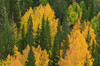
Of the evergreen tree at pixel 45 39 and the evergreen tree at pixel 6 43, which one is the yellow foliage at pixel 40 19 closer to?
the evergreen tree at pixel 45 39

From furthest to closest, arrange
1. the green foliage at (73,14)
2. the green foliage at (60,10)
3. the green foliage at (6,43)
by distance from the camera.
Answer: the green foliage at (60,10) → the green foliage at (73,14) → the green foliage at (6,43)

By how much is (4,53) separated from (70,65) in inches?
531

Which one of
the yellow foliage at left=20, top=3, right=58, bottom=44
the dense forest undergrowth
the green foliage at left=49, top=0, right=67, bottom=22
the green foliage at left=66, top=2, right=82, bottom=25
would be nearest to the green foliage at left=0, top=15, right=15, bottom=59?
the dense forest undergrowth

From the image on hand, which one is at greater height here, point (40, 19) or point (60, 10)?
point (60, 10)

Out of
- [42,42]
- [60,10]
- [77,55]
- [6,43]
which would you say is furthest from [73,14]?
[6,43]

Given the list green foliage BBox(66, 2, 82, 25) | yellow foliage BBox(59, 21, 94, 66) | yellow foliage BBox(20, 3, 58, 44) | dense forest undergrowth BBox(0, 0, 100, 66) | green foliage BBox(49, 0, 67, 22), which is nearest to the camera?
yellow foliage BBox(59, 21, 94, 66)

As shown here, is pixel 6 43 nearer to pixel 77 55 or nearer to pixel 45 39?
pixel 45 39

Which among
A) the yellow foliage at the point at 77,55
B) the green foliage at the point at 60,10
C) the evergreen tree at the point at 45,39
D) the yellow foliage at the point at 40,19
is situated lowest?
the yellow foliage at the point at 77,55

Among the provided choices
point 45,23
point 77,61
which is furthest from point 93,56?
point 45,23

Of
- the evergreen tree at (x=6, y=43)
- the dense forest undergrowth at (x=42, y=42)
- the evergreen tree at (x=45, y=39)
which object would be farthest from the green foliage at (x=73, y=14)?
the evergreen tree at (x=6, y=43)

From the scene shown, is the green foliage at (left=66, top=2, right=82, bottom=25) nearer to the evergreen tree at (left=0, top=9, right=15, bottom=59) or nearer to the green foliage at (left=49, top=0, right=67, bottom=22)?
the green foliage at (left=49, top=0, right=67, bottom=22)

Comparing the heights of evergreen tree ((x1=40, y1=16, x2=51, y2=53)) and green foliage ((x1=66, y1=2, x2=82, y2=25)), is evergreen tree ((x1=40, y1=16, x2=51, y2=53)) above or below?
below

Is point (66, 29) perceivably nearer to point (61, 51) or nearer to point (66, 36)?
point (66, 36)

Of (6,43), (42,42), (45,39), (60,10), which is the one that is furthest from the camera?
(60,10)
